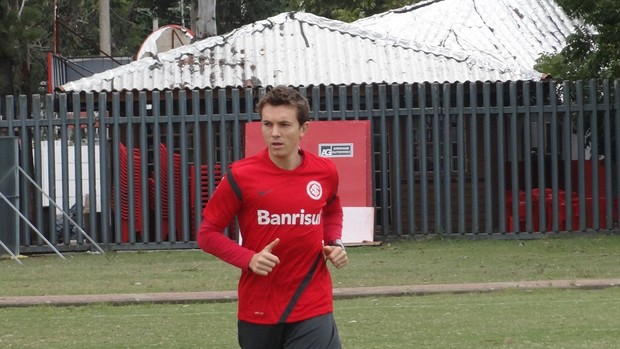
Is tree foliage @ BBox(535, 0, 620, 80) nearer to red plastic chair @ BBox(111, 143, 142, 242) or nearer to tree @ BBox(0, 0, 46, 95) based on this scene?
red plastic chair @ BBox(111, 143, 142, 242)

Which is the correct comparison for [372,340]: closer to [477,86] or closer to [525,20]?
[477,86]

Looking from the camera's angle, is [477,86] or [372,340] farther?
[477,86]

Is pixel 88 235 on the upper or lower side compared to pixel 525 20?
lower

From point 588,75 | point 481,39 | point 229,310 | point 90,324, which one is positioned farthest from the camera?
point 481,39

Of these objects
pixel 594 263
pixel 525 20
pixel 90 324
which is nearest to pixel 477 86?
pixel 594 263

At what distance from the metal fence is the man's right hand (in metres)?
13.2

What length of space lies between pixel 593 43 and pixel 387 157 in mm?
4251

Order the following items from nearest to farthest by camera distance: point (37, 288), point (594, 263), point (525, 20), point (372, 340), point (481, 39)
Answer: point (372, 340)
point (37, 288)
point (594, 263)
point (481, 39)
point (525, 20)

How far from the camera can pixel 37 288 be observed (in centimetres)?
1393

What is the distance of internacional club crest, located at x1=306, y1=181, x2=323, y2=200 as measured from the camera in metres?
5.93

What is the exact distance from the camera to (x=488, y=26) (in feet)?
96.7

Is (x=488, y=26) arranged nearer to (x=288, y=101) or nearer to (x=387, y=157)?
(x=387, y=157)

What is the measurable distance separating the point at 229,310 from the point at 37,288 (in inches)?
113

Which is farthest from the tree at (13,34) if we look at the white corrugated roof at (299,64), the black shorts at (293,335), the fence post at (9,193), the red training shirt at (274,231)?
the black shorts at (293,335)
